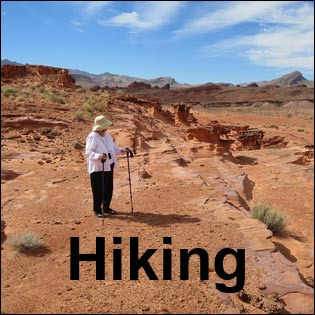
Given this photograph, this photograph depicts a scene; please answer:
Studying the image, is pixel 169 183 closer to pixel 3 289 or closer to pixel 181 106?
pixel 3 289

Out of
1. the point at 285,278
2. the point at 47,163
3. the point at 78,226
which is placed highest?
the point at 47,163

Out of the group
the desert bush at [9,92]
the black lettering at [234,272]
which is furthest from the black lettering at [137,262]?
the desert bush at [9,92]

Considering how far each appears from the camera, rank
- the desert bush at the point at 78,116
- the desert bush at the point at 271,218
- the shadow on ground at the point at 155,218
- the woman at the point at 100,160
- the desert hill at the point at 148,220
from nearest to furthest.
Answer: the desert hill at the point at 148,220
the shadow on ground at the point at 155,218
the woman at the point at 100,160
the desert bush at the point at 271,218
the desert bush at the point at 78,116

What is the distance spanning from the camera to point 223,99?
7131 centimetres

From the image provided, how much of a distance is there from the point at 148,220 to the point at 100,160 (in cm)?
111

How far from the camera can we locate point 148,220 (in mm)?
5848

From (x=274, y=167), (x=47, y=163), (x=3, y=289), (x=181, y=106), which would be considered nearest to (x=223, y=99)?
(x=181, y=106)

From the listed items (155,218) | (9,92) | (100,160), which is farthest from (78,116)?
(155,218)

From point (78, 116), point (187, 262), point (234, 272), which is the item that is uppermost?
point (78, 116)

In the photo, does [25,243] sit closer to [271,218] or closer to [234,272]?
[234,272]

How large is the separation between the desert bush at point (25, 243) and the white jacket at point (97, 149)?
5.96 feet

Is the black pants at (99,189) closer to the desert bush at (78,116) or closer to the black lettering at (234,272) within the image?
the black lettering at (234,272)

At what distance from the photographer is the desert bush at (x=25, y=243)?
4.32m

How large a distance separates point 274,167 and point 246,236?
8.43 m
